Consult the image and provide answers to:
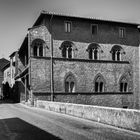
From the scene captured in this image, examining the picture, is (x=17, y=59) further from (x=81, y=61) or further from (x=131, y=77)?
(x=131, y=77)

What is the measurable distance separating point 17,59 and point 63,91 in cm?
1070

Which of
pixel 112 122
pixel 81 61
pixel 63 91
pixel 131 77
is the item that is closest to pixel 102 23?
pixel 81 61

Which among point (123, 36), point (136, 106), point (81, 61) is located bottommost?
point (136, 106)

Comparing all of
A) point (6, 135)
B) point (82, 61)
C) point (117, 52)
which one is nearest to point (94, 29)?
point (117, 52)

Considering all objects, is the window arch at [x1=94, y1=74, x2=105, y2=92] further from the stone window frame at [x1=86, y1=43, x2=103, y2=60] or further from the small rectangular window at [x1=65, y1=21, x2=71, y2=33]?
the small rectangular window at [x1=65, y1=21, x2=71, y2=33]

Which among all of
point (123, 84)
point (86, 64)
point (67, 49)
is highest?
point (67, 49)

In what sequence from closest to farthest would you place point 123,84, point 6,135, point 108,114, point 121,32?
1. point 6,135
2. point 108,114
3. point 123,84
4. point 121,32

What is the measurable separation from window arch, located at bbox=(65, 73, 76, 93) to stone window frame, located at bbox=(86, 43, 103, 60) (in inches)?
137

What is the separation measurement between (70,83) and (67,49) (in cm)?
→ 379

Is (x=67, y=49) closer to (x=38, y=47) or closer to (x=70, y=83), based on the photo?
(x=38, y=47)

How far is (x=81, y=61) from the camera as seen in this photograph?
2742 cm

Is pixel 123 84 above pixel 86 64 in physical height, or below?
below

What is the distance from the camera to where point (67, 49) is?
26984mm

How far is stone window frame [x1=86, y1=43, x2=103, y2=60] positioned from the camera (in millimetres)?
28141
